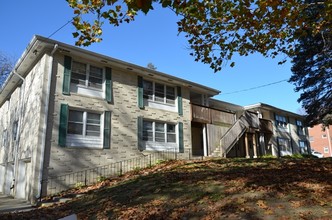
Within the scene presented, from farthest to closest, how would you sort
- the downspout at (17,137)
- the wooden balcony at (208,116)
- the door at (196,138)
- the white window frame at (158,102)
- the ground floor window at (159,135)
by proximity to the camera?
the door at (196,138) < the wooden balcony at (208,116) < the white window frame at (158,102) < the ground floor window at (159,135) < the downspout at (17,137)

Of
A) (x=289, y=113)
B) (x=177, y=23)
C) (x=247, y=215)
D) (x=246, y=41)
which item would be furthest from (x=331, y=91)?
(x=247, y=215)

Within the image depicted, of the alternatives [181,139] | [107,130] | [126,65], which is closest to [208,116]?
[181,139]

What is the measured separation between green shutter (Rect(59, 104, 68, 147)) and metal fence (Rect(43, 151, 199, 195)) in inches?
62.4

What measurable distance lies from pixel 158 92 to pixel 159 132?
8.71 ft

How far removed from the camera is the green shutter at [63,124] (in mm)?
13301

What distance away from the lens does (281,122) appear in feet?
103

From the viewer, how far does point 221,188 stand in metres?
7.62

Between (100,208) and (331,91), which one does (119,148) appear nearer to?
(100,208)

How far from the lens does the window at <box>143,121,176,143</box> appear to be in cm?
1730

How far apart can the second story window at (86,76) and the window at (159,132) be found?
150 inches

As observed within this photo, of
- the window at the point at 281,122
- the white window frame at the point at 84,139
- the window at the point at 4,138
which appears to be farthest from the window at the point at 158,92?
the window at the point at 281,122

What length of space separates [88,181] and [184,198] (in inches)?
312

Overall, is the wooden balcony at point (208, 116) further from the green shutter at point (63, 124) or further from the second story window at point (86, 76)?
the green shutter at point (63, 124)

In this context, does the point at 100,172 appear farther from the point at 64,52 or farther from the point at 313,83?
the point at 313,83
